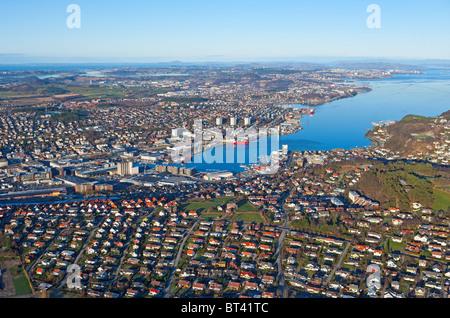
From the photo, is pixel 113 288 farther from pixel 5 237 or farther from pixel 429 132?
pixel 429 132

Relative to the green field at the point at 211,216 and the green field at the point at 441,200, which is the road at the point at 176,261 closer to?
the green field at the point at 211,216

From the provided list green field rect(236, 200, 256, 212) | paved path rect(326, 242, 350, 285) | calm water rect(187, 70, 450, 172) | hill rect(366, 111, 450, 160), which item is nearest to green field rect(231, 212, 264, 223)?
green field rect(236, 200, 256, 212)

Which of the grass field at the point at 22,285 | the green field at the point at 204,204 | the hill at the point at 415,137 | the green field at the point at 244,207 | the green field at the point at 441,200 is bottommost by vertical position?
the grass field at the point at 22,285

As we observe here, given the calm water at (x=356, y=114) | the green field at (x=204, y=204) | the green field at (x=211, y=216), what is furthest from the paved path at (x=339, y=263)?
the calm water at (x=356, y=114)

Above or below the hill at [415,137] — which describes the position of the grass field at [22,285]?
below

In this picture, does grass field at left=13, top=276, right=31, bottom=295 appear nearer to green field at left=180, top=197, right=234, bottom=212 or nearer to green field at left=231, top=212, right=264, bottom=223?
green field at left=180, top=197, right=234, bottom=212
